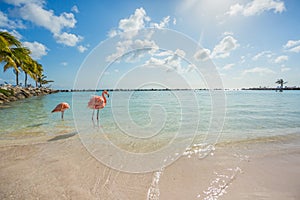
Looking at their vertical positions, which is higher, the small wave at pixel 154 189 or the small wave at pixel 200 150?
the small wave at pixel 200 150

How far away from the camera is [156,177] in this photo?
2.52 metres

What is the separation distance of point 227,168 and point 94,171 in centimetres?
226

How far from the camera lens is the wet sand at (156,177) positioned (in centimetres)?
210

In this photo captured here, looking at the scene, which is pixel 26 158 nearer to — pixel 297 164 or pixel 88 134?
pixel 88 134

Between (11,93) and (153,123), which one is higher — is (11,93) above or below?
above

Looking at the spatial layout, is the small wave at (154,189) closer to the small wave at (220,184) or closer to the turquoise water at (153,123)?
the small wave at (220,184)

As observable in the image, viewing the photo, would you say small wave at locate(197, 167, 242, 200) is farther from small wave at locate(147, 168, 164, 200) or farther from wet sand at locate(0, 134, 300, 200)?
small wave at locate(147, 168, 164, 200)

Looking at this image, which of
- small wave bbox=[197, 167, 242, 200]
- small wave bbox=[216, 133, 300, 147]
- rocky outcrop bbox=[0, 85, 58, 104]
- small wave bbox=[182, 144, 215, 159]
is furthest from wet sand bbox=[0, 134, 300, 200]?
rocky outcrop bbox=[0, 85, 58, 104]

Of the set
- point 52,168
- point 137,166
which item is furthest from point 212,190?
point 52,168

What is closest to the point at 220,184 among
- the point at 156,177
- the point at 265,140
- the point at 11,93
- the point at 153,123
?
the point at 156,177

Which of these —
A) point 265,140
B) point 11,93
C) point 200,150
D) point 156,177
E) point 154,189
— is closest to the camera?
point 154,189

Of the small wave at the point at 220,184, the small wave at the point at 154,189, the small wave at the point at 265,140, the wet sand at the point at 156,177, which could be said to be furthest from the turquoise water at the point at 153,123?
the small wave at the point at 154,189

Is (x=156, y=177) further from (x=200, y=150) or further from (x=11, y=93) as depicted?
(x=11, y=93)

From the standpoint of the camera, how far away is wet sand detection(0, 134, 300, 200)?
2.10 meters
